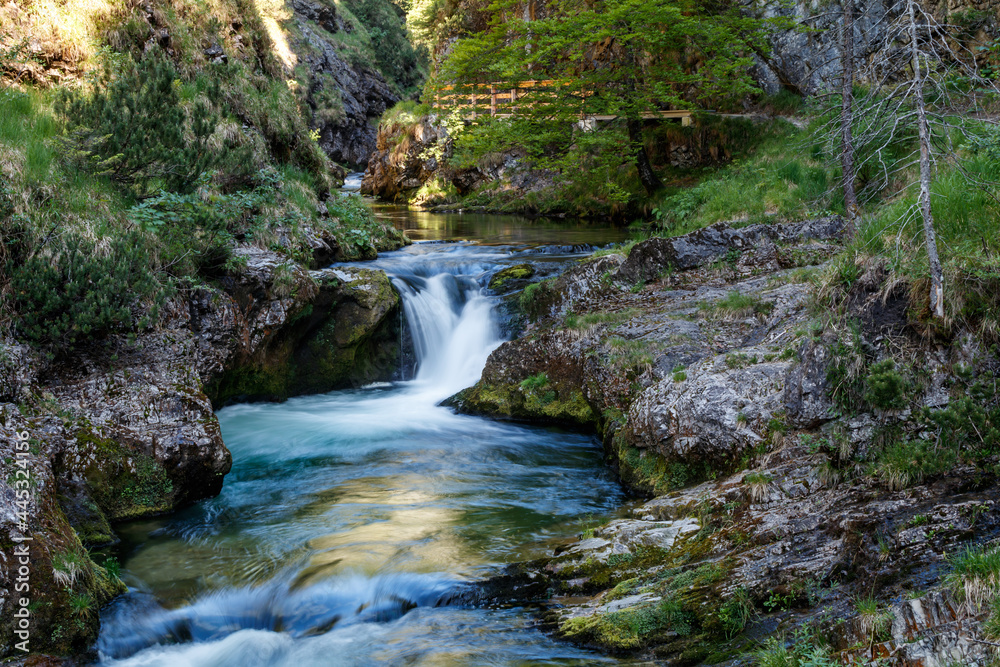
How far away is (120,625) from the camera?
4859mm

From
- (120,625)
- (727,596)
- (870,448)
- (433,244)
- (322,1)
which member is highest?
(322,1)

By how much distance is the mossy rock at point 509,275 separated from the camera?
473 inches

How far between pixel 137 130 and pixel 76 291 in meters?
2.57

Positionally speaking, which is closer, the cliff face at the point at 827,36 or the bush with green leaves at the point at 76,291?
the bush with green leaves at the point at 76,291

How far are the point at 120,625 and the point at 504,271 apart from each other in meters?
8.73

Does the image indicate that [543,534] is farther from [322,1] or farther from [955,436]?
[322,1]

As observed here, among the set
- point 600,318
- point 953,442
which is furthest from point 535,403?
point 953,442

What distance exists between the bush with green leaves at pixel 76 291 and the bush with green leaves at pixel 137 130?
124cm

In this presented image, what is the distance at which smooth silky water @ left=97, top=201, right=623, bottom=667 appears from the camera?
4805mm

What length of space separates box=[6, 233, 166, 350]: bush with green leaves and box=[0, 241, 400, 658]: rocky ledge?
0.22 meters

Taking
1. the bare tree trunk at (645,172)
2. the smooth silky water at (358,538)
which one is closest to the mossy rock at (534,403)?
the smooth silky water at (358,538)

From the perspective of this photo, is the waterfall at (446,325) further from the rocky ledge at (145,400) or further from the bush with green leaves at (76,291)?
the bush with green leaves at (76,291)

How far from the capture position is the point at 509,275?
12.2m

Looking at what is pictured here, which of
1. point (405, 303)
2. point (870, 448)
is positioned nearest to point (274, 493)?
point (405, 303)
